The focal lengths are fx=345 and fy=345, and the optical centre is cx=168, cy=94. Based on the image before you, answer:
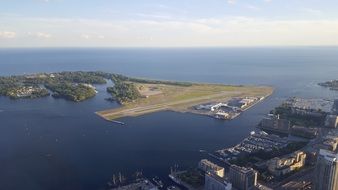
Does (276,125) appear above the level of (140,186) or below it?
above

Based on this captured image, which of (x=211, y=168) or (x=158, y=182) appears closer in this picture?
(x=158, y=182)

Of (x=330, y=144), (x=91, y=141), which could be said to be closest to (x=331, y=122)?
(x=330, y=144)

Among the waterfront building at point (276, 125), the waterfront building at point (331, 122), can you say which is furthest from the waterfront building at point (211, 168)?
the waterfront building at point (331, 122)

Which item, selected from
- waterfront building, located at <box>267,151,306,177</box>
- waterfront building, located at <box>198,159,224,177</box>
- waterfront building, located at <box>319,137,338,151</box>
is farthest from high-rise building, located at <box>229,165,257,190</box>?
waterfront building, located at <box>319,137,338,151</box>

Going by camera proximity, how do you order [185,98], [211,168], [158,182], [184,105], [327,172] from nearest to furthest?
[327,172]
[158,182]
[211,168]
[184,105]
[185,98]

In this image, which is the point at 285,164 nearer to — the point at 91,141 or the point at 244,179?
the point at 244,179

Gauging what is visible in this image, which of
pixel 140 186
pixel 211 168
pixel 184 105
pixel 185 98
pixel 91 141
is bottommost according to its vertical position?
pixel 140 186
